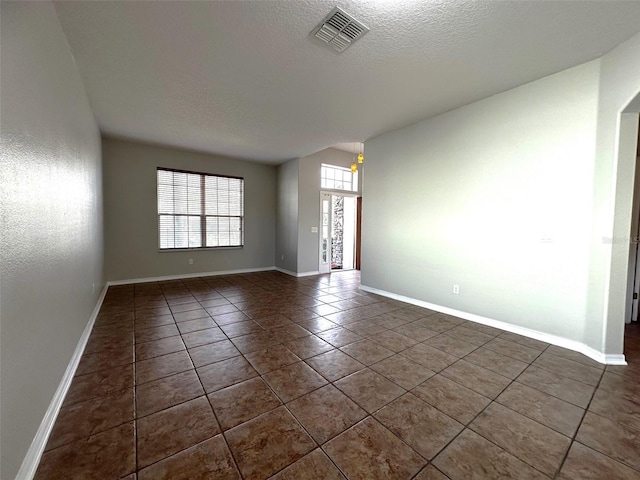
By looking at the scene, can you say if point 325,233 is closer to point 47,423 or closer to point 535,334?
point 535,334

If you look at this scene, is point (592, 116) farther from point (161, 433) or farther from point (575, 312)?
point (161, 433)

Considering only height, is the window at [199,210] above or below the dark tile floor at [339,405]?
above

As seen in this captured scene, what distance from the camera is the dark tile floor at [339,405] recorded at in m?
1.38

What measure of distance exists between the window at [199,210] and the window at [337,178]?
2059mm

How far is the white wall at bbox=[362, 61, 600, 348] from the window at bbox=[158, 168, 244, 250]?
386cm

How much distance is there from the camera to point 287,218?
21.8 ft

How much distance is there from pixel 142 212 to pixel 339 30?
5089 millimetres

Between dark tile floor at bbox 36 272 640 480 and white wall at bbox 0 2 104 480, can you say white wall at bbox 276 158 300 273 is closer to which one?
dark tile floor at bbox 36 272 640 480

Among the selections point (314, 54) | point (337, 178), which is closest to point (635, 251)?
point (314, 54)

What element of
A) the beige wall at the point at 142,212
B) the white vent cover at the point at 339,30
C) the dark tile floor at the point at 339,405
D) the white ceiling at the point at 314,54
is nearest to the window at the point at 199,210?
the beige wall at the point at 142,212

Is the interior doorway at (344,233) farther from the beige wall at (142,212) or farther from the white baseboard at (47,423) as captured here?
the white baseboard at (47,423)

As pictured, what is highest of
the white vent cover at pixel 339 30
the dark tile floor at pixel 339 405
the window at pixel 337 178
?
the white vent cover at pixel 339 30

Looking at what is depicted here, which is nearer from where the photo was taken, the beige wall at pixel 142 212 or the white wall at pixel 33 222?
the white wall at pixel 33 222

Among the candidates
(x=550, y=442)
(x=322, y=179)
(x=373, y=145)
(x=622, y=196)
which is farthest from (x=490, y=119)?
(x=322, y=179)
